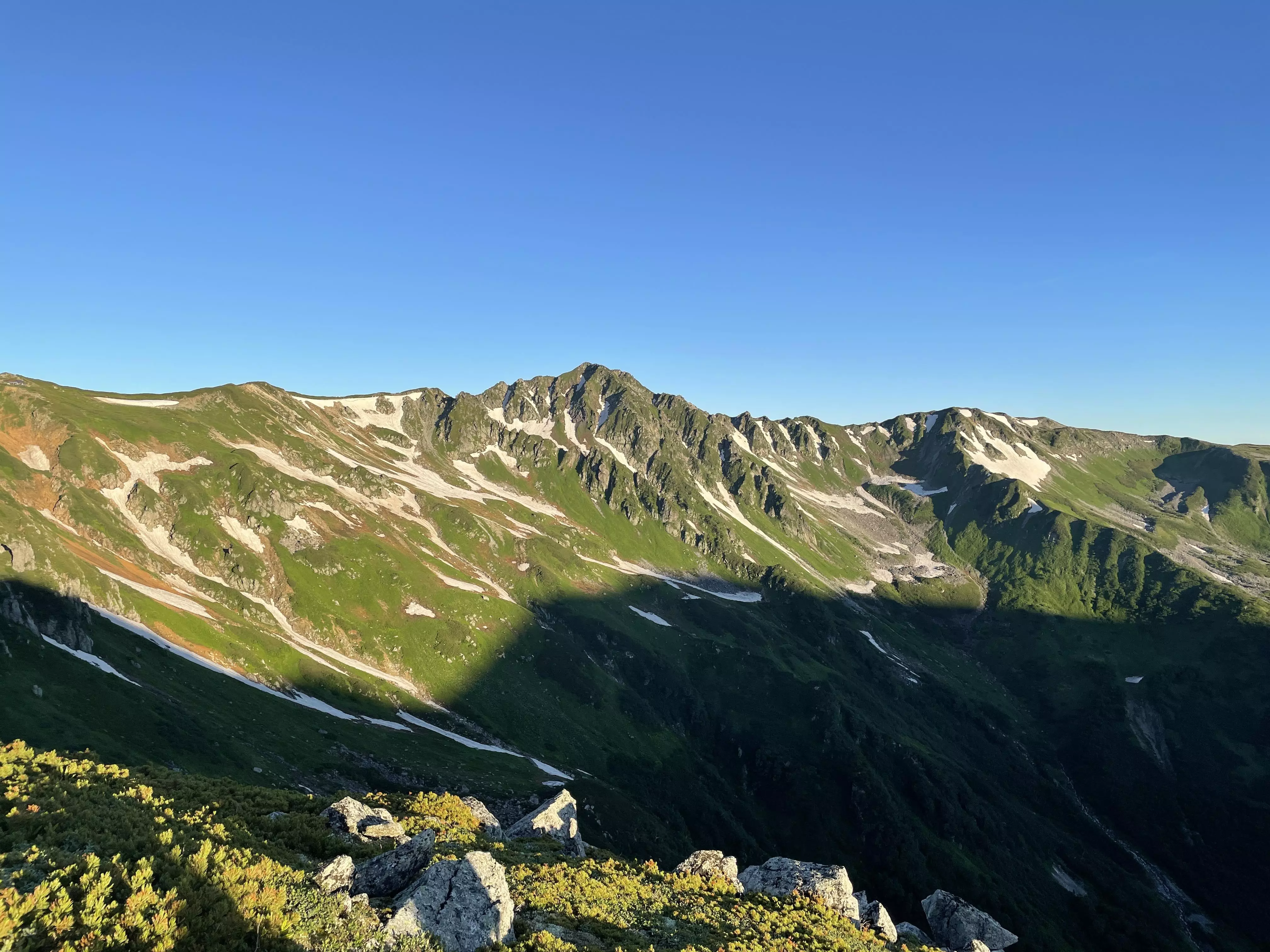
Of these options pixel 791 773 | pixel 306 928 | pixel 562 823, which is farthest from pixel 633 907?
pixel 791 773

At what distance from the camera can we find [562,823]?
51.7m

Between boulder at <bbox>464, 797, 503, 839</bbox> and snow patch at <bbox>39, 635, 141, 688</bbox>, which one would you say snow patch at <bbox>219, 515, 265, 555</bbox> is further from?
boulder at <bbox>464, 797, 503, 839</bbox>

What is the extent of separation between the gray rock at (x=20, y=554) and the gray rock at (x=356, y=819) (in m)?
112

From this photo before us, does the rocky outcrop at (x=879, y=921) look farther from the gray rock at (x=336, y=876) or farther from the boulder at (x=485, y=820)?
the gray rock at (x=336, y=876)

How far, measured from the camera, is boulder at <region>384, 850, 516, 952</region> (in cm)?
2089

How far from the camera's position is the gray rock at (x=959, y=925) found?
48375mm

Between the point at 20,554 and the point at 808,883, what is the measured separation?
13680cm

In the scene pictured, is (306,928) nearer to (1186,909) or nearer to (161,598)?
(161,598)

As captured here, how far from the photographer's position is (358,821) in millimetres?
33156

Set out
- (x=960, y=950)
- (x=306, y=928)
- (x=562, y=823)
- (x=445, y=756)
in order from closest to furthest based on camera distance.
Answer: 1. (x=306, y=928)
2. (x=960, y=950)
3. (x=562, y=823)
4. (x=445, y=756)

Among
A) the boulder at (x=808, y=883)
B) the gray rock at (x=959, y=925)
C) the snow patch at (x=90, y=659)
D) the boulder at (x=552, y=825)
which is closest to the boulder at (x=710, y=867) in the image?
the boulder at (x=808, y=883)

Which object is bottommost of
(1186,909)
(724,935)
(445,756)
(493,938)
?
(1186,909)

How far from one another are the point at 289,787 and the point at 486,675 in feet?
259

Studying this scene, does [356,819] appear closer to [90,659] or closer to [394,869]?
[394,869]
